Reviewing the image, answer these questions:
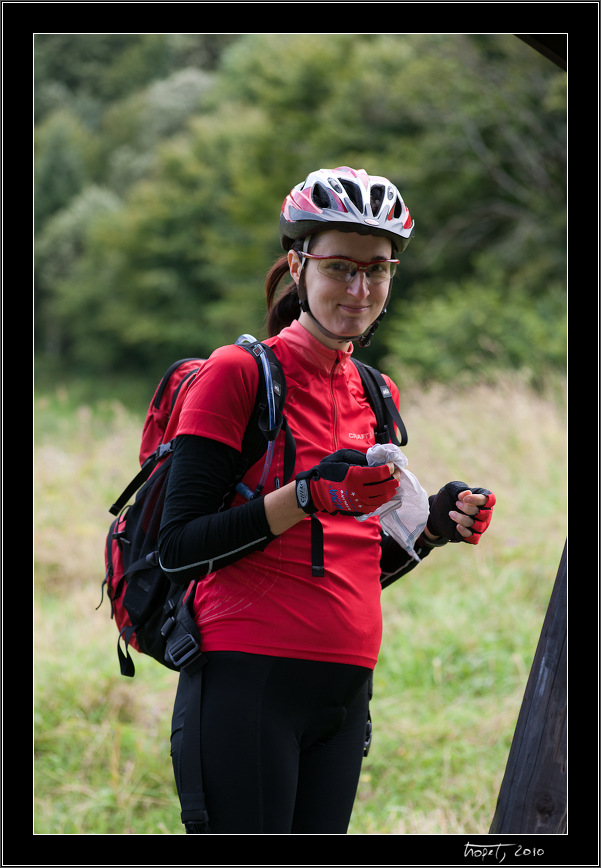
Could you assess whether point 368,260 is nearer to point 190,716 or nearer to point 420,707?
point 190,716

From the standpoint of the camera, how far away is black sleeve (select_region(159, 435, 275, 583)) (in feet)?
5.83

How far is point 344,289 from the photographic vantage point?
6.58 ft

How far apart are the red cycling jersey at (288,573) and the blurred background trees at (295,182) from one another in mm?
556

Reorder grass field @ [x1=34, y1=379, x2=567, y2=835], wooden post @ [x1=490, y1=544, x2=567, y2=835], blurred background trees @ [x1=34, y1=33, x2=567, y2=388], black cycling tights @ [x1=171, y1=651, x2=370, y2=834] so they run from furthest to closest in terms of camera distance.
Answer: blurred background trees @ [x1=34, y1=33, x2=567, y2=388] → grass field @ [x1=34, y1=379, x2=567, y2=835] → wooden post @ [x1=490, y1=544, x2=567, y2=835] → black cycling tights @ [x1=171, y1=651, x2=370, y2=834]

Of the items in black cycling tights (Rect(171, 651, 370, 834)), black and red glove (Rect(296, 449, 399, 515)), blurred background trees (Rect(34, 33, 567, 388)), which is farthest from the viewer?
blurred background trees (Rect(34, 33, 567, 388))

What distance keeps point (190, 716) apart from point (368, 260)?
1125mm

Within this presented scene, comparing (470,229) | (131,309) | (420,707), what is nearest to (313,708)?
(420,707)

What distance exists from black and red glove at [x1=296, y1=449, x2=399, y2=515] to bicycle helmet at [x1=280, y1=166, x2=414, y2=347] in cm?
41

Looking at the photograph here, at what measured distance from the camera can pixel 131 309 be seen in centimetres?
3197

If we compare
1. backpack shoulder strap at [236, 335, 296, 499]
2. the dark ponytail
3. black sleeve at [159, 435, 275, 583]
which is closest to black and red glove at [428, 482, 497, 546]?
backpack shoulder strap at [236, 335, 296, 499]

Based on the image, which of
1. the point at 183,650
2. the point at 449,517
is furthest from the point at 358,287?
the point at 183,650

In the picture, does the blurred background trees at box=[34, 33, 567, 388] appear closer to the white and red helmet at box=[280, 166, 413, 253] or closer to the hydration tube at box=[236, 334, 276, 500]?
the white and red helmet at box=[280, 166, 413, 253]

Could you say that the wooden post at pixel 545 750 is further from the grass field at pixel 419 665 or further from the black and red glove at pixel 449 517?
the grass field at pixel 419 665

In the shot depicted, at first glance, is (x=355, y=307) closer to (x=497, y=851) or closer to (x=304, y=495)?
(x=304, y=495)
